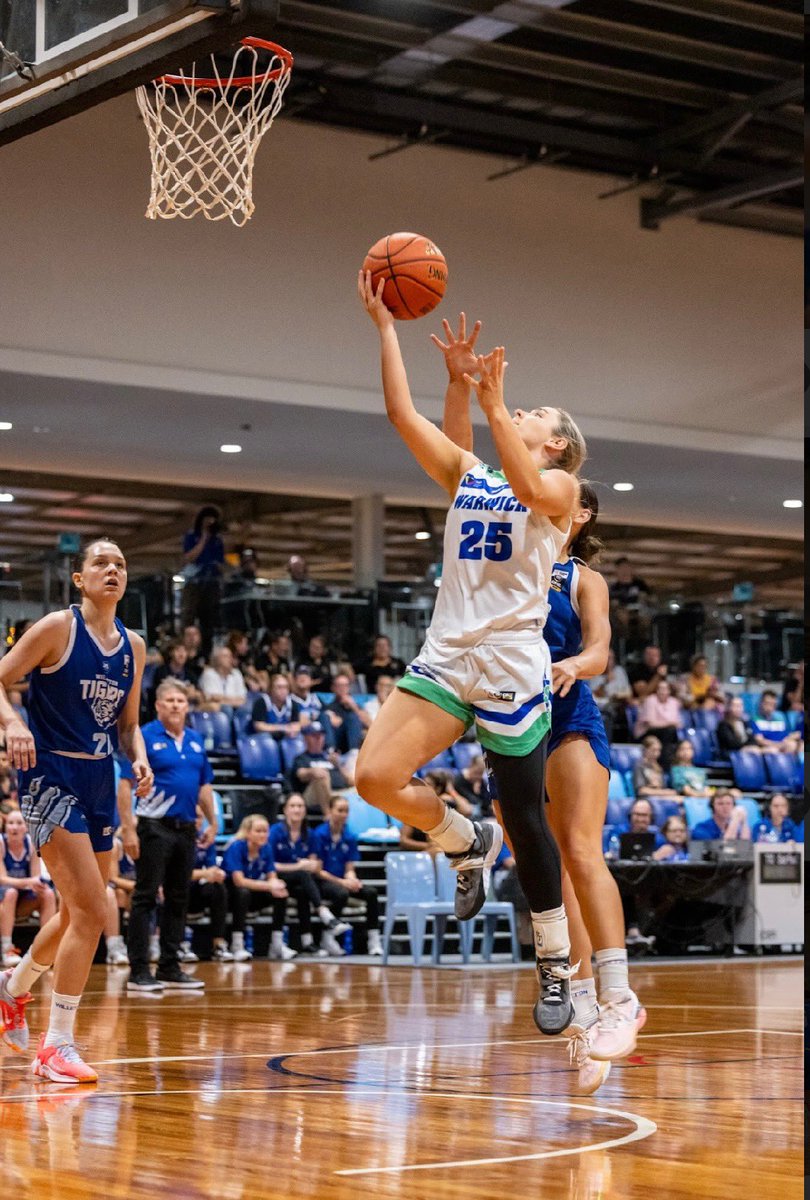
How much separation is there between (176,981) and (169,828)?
1.00 m

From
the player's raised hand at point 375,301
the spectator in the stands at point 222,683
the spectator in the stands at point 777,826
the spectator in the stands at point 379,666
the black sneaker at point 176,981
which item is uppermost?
the player's raised hand at point 375,301

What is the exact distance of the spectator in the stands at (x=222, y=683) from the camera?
16.1 m

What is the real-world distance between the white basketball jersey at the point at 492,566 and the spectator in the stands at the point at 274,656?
1193 centimetres

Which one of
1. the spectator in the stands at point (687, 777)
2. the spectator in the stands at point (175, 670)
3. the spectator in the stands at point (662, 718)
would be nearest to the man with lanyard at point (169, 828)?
the spectator in the stands at point (175, 670)

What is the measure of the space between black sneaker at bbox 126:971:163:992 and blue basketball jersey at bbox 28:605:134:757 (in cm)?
449

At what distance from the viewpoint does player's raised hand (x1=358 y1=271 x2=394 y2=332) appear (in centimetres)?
519

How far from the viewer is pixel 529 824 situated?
4.91 metres

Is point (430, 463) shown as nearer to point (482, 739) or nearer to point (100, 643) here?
point (482, 739)

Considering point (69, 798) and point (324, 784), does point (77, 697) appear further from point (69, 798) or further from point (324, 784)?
point (324, 784)

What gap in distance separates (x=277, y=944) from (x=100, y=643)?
8249 mm

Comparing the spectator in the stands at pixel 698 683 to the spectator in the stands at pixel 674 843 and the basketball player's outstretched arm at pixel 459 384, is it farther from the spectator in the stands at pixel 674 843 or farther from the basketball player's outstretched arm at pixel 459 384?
the basketball player's outstretched arm at pixel 459 384

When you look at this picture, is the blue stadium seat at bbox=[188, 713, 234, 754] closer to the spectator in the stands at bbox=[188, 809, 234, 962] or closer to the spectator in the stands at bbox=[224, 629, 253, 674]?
the spectator in the stands at bbox=[224, 629, 253, 674]

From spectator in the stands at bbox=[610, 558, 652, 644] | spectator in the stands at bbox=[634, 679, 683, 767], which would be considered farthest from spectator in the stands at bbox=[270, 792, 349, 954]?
spectator in the stands at bbox=[610, 558, 652, 644]

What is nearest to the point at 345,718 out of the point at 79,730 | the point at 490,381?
the point at 79,730
